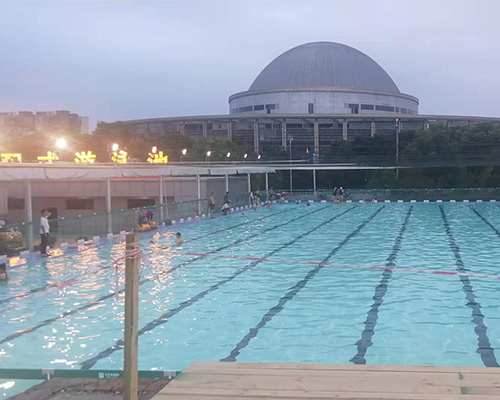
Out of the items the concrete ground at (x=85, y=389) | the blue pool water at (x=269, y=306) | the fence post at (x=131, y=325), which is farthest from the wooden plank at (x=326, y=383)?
the blue pool water at (x=269, y=306)

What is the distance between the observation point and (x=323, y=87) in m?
86.2

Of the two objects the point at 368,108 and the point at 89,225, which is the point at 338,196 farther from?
the point at 368,108

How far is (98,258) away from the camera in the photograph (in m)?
17.1

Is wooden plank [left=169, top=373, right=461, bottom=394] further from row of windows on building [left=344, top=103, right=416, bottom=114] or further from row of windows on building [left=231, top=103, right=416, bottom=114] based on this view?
row of windows on building [left=344, top=103, right=416, bottom=114]

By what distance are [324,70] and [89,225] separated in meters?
78.1

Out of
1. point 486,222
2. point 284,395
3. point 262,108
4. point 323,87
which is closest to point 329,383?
point 284,395

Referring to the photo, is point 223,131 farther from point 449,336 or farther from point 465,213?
point 449,336

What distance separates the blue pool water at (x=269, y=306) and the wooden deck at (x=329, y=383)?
59.3 inches

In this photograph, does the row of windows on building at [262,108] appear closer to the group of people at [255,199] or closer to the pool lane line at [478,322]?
the group of people at [255,199]

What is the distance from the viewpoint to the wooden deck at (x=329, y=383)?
4.05 meters

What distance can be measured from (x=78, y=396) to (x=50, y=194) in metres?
29.1

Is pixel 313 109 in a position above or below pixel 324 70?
below

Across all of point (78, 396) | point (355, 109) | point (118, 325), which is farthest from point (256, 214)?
point (355, 109)

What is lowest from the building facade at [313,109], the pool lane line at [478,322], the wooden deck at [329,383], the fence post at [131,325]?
the pool lane line at [478,322]
